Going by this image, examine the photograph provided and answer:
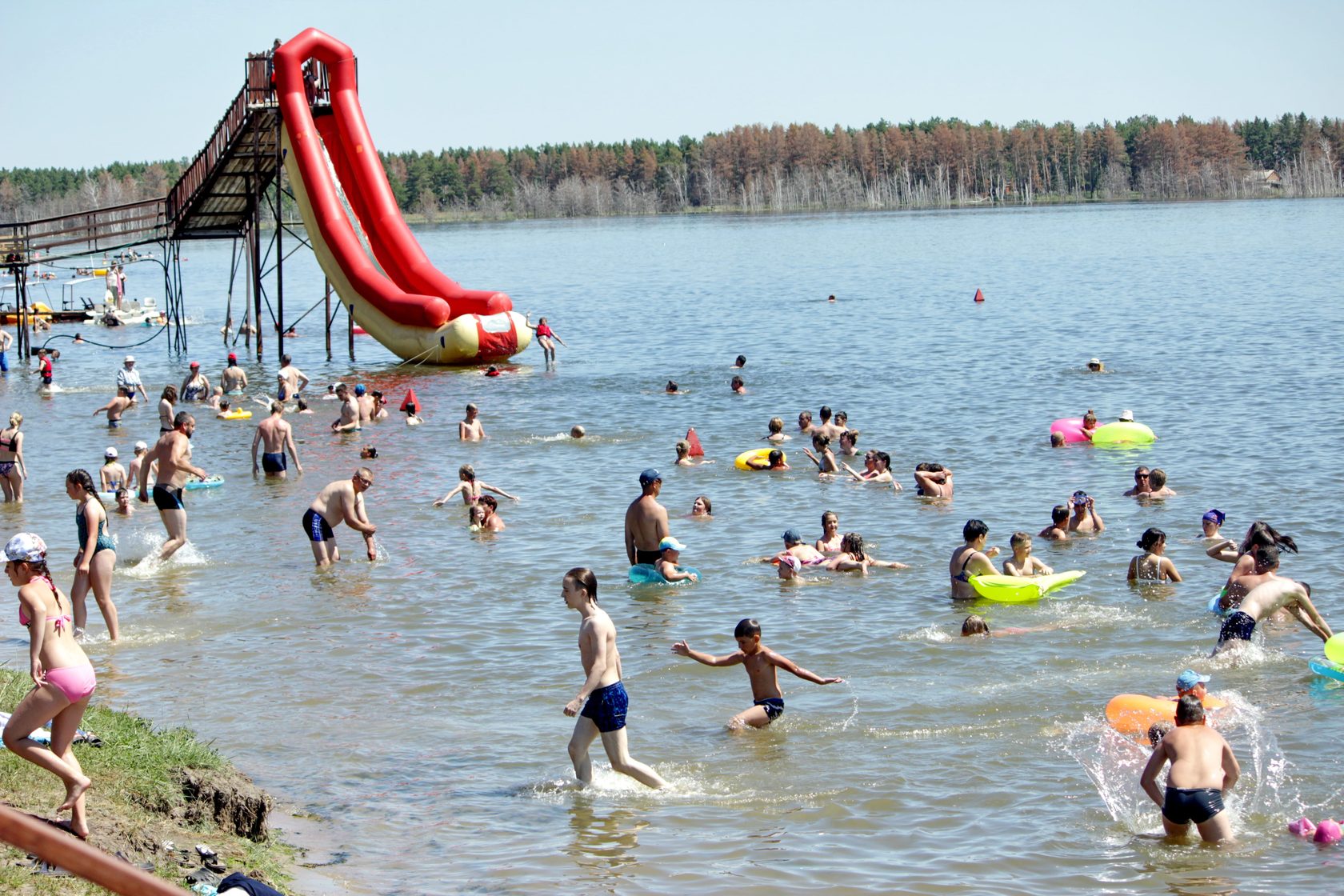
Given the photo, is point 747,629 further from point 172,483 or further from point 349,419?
point 349,419

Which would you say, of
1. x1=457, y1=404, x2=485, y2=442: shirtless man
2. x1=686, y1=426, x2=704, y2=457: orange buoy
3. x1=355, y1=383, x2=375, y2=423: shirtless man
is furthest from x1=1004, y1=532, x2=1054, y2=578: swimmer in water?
x1=355, y1=383, x2=375, y2=423: shirtless man

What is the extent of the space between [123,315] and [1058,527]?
40.7 meters

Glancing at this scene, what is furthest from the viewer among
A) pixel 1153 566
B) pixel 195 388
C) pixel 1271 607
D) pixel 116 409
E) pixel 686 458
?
pixel 195 388

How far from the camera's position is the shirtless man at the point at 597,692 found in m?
8.23

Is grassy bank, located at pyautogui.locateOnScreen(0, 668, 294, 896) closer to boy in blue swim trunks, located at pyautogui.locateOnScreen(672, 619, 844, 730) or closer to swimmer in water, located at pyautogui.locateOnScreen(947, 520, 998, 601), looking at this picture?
boy in blue swim trunks, located at pyautogui.locateOnScreen(672, 619, 844, 730)

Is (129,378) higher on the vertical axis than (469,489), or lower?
higher

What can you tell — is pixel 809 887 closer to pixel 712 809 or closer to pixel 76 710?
pixel 712 809

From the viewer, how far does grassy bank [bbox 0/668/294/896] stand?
6.73 m

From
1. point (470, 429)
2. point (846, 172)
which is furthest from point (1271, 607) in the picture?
point (846, 172)

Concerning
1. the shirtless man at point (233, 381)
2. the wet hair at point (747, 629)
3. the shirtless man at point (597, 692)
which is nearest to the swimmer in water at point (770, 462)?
the wet hair at point (747, 629)

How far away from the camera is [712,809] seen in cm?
877

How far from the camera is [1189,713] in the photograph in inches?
320

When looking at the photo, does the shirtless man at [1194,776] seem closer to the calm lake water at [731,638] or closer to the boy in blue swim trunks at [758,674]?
the calm lake water at [731,638]

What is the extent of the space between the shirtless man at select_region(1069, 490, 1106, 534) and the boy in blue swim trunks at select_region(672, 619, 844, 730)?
22.6 feet
